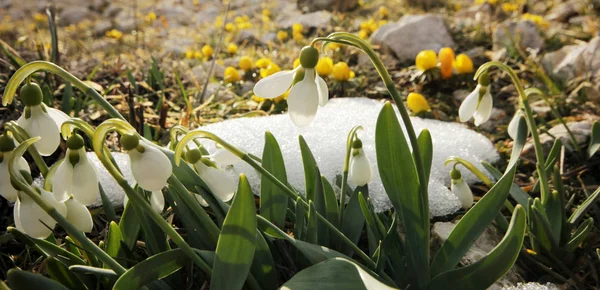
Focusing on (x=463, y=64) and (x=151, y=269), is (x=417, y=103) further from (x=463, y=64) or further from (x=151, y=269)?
(x=151, y=269)

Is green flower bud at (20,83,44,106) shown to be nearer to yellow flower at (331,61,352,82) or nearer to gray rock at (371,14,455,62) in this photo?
yellow flower at (331,61,352,82)

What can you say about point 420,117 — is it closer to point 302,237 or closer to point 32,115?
point 302,237

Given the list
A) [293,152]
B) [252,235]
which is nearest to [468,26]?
[293,152]

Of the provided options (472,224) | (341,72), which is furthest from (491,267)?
(341,72)

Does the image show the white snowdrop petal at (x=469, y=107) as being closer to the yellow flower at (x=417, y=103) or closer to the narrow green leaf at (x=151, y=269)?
the narrow green leaf at (x=151, y=269)

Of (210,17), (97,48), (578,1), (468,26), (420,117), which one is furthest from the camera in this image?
(210,17)

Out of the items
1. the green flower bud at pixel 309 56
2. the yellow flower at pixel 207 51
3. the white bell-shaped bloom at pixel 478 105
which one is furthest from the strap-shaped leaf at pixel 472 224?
the yellow flower at pixel 207 51

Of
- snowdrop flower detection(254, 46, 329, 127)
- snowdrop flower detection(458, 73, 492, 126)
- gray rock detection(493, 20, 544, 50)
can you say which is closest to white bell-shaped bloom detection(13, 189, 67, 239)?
snowdrop flower detection(254, 46, 329, 127)
